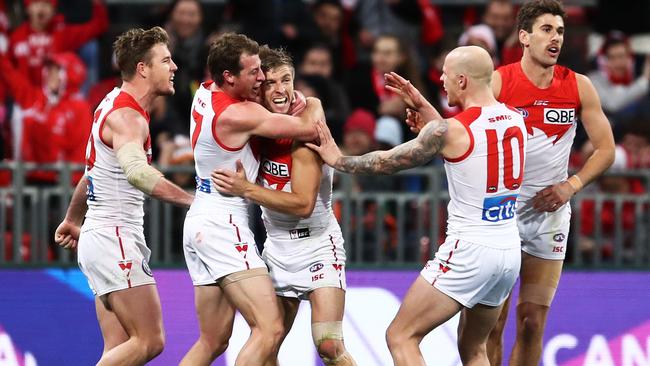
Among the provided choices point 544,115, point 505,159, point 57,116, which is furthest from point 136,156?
point 57,116

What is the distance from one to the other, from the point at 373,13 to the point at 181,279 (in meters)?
5.81

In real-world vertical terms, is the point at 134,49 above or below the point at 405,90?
above

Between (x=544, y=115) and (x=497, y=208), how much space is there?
1127 mm

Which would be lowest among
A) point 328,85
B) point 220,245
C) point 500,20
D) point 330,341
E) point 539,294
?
point 330,341

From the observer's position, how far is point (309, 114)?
8.59 metres

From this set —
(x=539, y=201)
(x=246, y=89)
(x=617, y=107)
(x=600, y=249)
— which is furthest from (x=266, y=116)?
(x=617, y=107)

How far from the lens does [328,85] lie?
44.0 ft

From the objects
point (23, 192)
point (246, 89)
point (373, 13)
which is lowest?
point (23, 192)

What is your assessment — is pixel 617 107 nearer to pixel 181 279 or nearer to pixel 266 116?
pixel 181 279

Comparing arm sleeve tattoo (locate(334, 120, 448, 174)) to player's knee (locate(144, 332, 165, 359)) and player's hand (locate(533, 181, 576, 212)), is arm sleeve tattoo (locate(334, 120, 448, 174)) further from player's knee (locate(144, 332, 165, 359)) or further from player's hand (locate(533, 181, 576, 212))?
player's knee (locate(144, 332, 165, 359))

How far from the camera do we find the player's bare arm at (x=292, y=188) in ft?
27.5

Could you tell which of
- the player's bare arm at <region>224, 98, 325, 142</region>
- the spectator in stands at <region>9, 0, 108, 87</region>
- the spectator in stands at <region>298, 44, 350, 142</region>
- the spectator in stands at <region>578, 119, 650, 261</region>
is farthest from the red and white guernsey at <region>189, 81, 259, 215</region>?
the spectator in stands at <region>9, 0, 108, 87</region>

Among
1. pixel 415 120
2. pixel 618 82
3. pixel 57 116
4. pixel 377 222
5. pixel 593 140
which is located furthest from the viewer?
pixel 618 82

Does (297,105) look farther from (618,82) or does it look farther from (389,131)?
(618,82)
